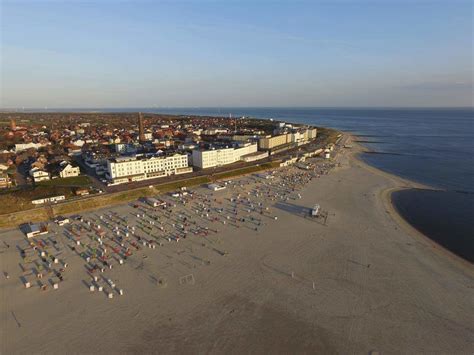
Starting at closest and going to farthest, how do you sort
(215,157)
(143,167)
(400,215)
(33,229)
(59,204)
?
(33,229) < (59,204) < (400,215) < (143,167) < (215,157)

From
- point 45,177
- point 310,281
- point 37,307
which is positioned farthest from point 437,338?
point 45,177

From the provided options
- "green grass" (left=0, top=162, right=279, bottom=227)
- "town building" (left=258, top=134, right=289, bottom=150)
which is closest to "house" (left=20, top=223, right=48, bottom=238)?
"green grass" (left=0, top=162, right=279, bottom=227)

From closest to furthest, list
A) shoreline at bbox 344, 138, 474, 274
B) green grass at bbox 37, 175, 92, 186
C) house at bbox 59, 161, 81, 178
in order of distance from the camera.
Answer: shoreline at bbox 344, 138, 474, 274
green grass at bbox 37, 175, 92, 186
house at bbox 59, 161, 81, 178

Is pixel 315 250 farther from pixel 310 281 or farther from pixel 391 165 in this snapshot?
pixel 391 165

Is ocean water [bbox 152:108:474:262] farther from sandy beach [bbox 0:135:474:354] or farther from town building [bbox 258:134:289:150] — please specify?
town building [bbox 258:134:289:150]

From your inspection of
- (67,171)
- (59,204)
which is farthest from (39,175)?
(59,204)

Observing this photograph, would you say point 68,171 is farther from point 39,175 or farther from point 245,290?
point 245,290
